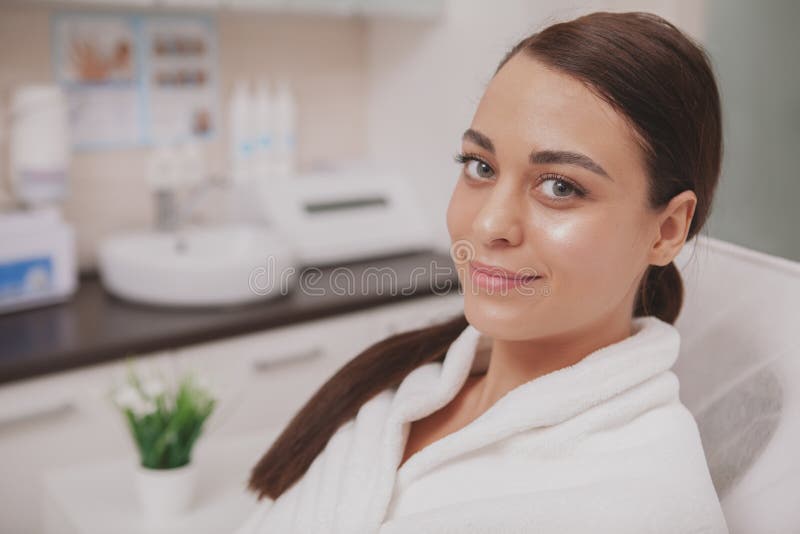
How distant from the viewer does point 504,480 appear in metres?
0.87

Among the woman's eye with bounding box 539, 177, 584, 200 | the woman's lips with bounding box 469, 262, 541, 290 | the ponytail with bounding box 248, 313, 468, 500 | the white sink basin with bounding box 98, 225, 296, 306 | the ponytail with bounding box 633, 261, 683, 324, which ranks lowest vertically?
the white sink basin with bounding box 98, 225, 296, 306

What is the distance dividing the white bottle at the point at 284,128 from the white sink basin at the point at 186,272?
1.36 feet

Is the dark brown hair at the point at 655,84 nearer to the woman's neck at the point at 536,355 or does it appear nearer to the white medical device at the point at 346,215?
the woman's neck at the point at 536,355

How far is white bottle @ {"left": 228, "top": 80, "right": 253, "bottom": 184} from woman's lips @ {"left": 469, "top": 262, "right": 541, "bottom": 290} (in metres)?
1.70

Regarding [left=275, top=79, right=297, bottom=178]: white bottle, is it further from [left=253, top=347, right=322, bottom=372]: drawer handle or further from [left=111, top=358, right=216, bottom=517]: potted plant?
[left=111, top=358, right=216, bottom=517]: potted plant

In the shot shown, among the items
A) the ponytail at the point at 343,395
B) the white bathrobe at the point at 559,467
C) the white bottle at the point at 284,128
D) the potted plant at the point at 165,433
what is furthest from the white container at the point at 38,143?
the white bathrobe at the point at 559,467

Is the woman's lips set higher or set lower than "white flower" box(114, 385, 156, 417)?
higher

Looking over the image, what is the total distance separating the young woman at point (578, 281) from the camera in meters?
0.80

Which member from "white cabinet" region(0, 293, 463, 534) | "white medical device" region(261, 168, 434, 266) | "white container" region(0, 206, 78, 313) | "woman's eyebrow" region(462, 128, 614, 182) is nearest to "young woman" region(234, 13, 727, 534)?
"woman's eyebrow" region(462, 128, 614, 182)

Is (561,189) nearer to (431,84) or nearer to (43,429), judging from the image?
Result: (43,429)

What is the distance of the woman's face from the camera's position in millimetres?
825

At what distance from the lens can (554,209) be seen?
84cm

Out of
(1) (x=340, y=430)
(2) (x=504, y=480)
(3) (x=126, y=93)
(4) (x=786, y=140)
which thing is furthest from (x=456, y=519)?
(3) (x=126, y=93)

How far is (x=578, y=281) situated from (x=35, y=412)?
4.18 feet
